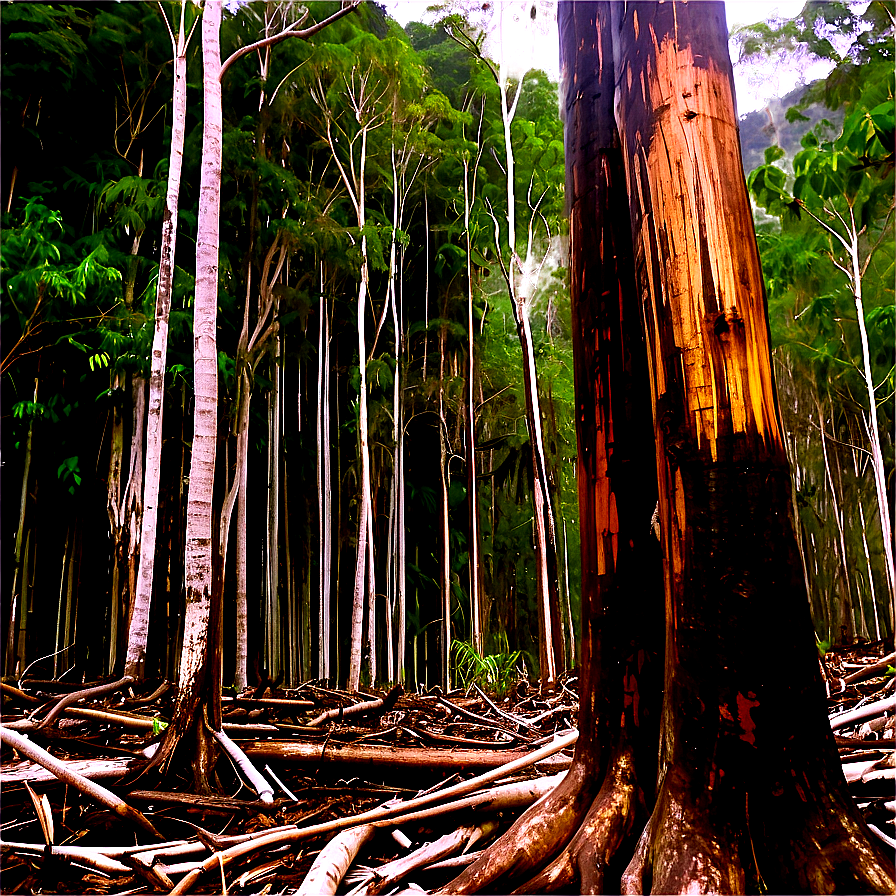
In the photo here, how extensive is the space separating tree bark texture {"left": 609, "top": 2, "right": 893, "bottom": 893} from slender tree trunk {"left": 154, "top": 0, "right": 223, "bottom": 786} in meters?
1.78

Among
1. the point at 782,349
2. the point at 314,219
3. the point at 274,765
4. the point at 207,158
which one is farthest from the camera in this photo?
the point at 782,349

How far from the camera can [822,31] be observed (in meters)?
7.98

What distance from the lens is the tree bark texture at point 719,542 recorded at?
1.22 meters

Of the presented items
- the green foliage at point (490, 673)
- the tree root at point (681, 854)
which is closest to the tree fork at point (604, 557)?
the tree root at point (681, 854)

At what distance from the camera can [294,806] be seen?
7.25 ft

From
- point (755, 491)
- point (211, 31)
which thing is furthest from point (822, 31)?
point (755, 491)

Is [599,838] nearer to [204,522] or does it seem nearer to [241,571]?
[204,522]

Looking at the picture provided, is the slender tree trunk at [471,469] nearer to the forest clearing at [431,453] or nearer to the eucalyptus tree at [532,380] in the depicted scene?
the forest clearing at [431,453]

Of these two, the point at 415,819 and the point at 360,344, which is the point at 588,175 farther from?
the point at 360,344

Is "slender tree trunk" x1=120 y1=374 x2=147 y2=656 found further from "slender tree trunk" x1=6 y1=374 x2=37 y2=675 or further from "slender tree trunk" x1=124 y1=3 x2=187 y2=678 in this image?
"slender tree trunk" x1=6 y1=374 x2=37 y2=675

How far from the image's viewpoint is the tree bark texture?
47.9 inches

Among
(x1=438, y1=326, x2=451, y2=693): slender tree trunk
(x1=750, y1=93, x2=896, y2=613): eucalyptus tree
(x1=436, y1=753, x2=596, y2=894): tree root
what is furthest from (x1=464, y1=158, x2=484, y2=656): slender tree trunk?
(x1=436, y1=753, x2=596, y2=894): tree root

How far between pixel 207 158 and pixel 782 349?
1165 centimetres

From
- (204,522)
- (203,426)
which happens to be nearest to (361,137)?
(203,426)
